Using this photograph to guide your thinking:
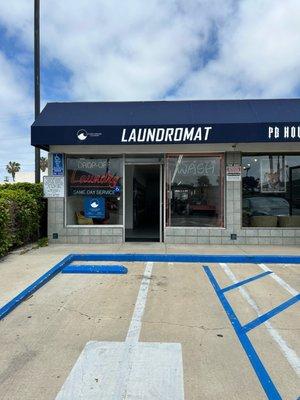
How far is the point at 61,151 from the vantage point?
37.6 feet

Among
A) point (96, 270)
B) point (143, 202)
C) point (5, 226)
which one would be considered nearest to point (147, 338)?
point (96, 270)

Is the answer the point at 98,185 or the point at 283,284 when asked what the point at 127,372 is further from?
the point at 98,185

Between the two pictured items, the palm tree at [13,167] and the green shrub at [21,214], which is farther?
the palm tree at [13,167]

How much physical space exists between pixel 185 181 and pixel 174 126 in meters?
1.85

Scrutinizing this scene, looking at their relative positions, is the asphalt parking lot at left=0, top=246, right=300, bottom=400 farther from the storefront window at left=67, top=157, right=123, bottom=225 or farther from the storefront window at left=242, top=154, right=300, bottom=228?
the storefront window at left=67, top=157, right=123, bottom=225

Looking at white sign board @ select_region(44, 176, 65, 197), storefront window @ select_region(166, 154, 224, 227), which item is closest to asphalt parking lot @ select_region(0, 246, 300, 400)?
storefront window @ select_region(166, 154, 224, 227)

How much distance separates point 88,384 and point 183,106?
9.06m

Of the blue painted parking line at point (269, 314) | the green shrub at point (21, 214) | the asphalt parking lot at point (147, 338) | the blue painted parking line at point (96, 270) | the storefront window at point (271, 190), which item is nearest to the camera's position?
the asphalt parking lot at point (147, 338)

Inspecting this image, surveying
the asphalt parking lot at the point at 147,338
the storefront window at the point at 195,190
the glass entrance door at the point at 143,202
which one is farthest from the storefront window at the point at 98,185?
the asphalt parking lot at the point at 147,338

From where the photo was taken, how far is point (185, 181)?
37.6 ft

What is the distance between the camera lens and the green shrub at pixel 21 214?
9.56 m

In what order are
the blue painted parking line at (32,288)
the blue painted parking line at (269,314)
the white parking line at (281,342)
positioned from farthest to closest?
the blue painted parking line at (32,288) → the blue painted parking line at (269,314) → the white parking line at (281,342)

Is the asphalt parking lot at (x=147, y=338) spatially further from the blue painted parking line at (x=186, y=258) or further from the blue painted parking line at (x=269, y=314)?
the blue painted parking line at (x=186, y=258)

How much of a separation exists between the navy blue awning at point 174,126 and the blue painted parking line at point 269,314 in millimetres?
5031
